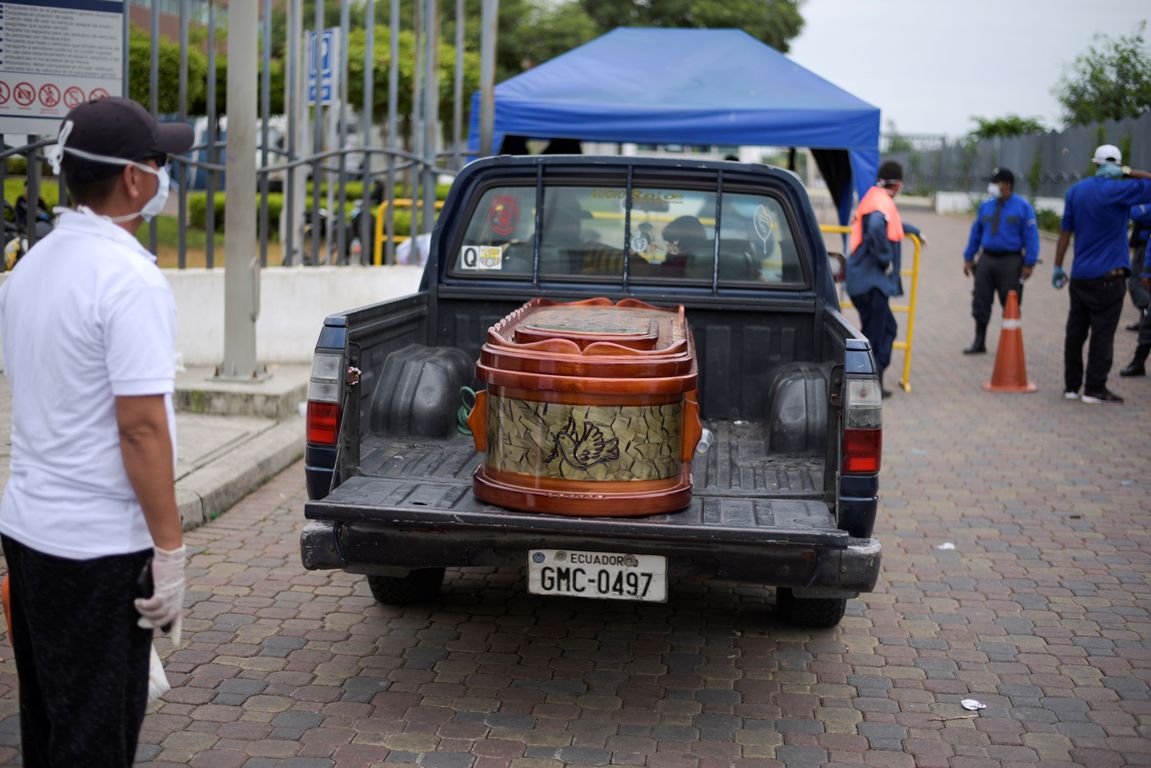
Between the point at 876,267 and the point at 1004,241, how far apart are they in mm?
3261

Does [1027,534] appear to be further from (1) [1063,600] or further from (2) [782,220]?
(2) [782,220]

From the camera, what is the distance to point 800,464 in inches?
204

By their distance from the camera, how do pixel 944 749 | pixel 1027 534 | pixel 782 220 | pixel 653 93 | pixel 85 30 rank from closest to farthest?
pixel 944 749
pixel 782 220
pixel 1027 534
pixel 85 30
pixel 653 93

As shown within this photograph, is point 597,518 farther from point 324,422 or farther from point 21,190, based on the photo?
point 21,190

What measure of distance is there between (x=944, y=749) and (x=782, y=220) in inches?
107

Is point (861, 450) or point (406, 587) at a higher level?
point (861, 450)

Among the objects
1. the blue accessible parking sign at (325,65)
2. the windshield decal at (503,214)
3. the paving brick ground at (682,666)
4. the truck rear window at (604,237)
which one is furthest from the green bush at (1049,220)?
the windshield decal at (503,214)

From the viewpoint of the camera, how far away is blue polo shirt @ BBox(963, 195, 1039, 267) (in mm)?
13602

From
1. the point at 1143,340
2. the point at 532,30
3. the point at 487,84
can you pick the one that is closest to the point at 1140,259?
the point at 1143,340

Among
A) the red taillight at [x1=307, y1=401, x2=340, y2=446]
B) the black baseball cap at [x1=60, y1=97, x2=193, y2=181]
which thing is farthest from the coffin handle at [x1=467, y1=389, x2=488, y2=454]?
the black baseball cap at [x1=60, y1=97, x2=193, y2=181]

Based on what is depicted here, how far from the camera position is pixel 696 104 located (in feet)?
42.9

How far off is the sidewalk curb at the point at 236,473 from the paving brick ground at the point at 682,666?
105 millimetres

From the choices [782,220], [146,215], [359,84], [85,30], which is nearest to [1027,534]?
[782,220]

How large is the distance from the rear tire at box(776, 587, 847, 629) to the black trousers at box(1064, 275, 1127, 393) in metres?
6.44
